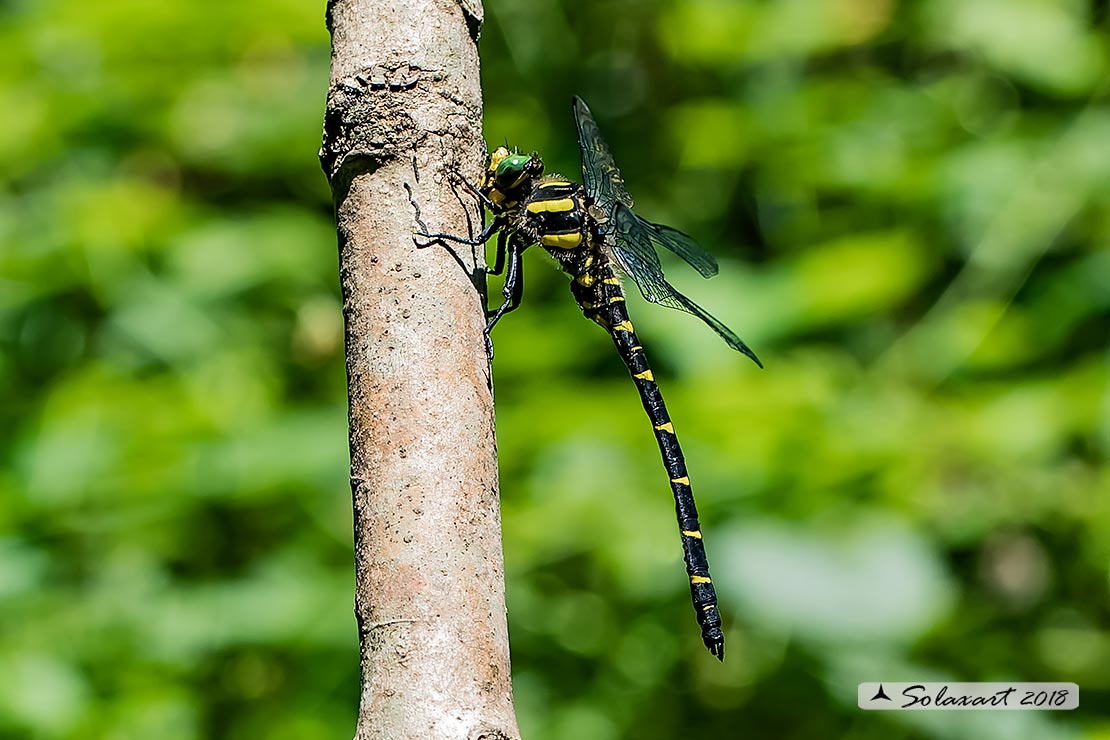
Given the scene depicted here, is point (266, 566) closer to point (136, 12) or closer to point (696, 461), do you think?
point (696, 461)

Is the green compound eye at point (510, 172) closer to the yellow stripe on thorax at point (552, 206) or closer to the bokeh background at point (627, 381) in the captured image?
the yellow stripe on thorax at point (552, 206)

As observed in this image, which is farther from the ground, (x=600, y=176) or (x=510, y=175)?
(x=600, y=176)

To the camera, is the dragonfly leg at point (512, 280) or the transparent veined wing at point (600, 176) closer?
the dragonfly leg at point (512, 280)

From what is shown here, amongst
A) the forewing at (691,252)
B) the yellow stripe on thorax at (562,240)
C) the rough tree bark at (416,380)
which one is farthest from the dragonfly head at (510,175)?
the rough tree bark at (416,380)

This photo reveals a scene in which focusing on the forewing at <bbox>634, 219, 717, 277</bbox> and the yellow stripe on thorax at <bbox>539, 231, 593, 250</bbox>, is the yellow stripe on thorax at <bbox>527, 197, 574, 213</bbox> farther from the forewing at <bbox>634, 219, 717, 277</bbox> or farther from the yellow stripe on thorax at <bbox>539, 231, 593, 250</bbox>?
the forewing at <bbox>634, 219, 717, 277</bbox>

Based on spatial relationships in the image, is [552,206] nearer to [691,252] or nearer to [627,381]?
[691,252]

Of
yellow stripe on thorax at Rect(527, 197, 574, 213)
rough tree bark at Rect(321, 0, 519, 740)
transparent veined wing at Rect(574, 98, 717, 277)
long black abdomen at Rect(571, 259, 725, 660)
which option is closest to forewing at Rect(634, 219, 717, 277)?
transparent veined wing at Rect(574, 98, 717, 277)

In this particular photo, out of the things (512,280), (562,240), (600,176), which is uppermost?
(600,176)

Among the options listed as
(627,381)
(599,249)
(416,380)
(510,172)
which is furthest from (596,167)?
(416,380)
